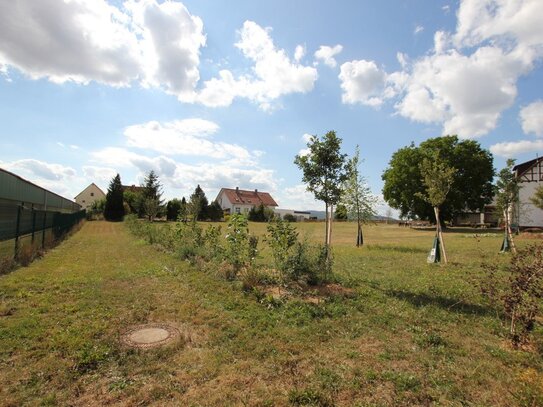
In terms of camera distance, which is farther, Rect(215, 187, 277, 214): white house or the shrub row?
Rect(215, 187, 277, 214): white house

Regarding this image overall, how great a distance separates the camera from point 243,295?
7062 mm

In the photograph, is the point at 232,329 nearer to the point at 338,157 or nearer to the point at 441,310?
the point at 441,310

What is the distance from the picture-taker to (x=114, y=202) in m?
45.2

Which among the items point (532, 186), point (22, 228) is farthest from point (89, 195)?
point (532, 186)

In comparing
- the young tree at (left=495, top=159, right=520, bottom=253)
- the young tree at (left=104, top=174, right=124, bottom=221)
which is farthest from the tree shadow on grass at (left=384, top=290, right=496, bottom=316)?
the young tree at (left=104, top=174, right=124, bottom=221)

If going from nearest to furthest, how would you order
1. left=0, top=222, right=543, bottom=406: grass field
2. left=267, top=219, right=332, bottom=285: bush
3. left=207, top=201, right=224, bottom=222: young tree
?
left=0, top=222, right=543, bottom=406: grass field < left=267, top=219, right=332, bottom=285: bush < left=207, top=201, right=224, bottom=222: young tree

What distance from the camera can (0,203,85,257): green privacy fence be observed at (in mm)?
9445

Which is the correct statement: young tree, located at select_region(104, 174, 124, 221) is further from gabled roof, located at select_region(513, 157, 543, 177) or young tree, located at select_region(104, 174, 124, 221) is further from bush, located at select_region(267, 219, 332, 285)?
gabled roof, located at select_region(513, 157, 543, 177)

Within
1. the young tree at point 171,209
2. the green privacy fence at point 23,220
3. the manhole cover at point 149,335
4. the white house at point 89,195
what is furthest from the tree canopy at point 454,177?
the white house at point 89,195

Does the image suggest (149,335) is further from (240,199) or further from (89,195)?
(89,195)

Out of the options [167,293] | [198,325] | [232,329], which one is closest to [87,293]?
[167,293]

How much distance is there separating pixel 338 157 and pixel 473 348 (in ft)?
18.1

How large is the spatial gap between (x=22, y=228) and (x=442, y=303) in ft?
→ 42.9

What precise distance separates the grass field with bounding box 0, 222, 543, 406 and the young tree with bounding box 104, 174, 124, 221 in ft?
133
